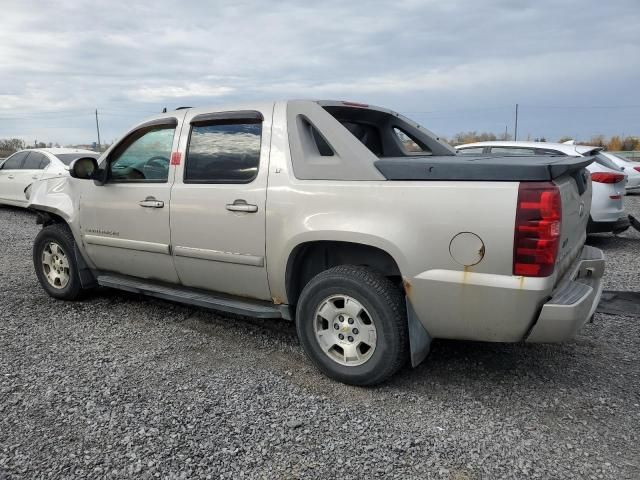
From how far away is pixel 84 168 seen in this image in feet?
15.0

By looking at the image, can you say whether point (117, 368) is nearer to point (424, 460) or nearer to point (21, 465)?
point (21, 465)

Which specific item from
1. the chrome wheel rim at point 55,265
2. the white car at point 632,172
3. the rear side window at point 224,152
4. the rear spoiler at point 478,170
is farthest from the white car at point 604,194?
the white car at point 632,172

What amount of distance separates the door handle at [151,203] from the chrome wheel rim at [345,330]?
→ 63.8 inches

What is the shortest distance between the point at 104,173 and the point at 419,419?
3333 mm

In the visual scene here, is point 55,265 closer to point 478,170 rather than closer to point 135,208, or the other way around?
point 135,208

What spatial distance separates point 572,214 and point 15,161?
1234cm

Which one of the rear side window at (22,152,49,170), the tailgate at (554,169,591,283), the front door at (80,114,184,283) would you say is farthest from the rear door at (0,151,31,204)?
the tailgate at (554,169,591,283)

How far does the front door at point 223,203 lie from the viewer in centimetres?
369

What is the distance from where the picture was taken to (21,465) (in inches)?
103

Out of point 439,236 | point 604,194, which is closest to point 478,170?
point 439,236

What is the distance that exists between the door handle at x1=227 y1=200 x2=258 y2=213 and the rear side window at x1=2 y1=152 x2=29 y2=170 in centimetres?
1014

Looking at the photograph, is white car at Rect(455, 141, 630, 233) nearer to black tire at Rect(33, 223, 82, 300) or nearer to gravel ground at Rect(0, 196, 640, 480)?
gravel ground at Rect(0, 196, 640, 480)

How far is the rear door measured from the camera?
39.0 ft

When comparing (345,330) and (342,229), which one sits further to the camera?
(345,330)
